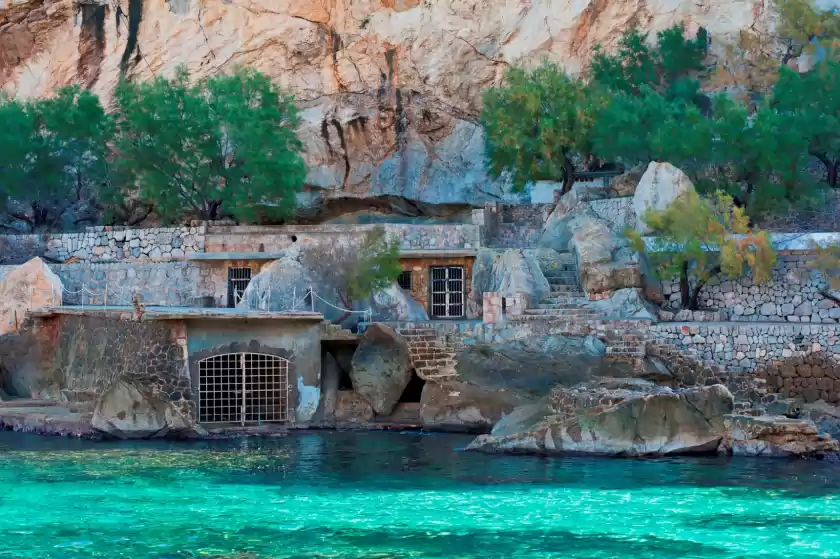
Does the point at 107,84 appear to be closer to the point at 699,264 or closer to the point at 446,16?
the point at 446,16

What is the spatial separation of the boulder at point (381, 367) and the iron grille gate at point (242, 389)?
2.01 m

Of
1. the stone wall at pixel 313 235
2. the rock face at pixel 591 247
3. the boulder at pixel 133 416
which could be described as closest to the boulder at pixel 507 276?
the stone wall at pixel 313 235

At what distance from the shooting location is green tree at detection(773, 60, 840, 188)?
4284 cm

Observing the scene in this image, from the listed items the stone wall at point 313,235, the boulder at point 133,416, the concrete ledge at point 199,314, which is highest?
the stone wall at point 313,235

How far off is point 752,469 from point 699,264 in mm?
10421

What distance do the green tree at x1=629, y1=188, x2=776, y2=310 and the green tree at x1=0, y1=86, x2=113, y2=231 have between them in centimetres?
2118

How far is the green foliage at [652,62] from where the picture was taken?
48.4 m

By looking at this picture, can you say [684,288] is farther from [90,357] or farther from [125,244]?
[125,244]

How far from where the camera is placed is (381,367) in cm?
3406

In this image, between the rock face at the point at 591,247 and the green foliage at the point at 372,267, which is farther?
the rock face at the point at 591,247

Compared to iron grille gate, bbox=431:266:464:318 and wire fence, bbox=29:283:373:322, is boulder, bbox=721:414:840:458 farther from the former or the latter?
iron grille gate, bbox=431:266:464:318

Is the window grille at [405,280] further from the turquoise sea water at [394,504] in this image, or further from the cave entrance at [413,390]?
the turquoise sea water at [394,504]

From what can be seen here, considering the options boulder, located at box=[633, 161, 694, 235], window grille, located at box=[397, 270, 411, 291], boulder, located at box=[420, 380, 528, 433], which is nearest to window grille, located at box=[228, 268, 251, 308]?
window grille, located at box=[397, 270, 411, 291]

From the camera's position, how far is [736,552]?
20203 mm
